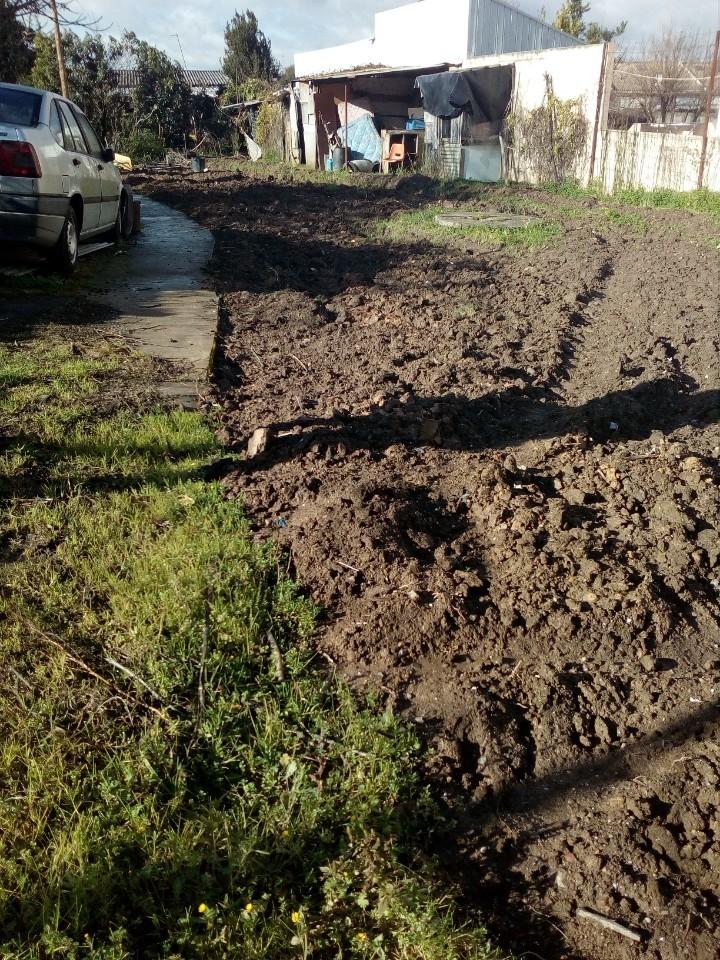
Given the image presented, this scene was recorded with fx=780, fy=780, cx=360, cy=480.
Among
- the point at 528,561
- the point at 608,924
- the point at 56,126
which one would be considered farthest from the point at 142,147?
the point at 608,924

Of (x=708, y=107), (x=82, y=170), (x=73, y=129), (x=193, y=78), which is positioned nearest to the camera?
(x=82, y=170)

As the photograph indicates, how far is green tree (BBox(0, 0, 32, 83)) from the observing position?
18741mm

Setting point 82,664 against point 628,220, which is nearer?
point 82,664

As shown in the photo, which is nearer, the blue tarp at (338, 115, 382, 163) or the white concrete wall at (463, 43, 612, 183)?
the white concrete wall at (463, 43, 612, 183)

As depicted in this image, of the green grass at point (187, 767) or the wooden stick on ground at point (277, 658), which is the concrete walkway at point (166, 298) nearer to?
the green grass at point (187, 767)

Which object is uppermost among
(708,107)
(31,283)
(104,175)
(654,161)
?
(708,107)

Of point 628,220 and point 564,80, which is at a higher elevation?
point 564,80

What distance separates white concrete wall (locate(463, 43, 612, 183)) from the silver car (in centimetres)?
1412

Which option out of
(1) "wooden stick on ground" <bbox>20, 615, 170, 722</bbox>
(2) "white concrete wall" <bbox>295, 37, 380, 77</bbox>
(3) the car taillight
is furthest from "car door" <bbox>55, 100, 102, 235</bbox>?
(2) "white concrete wall" <bbox>295, 37, 380, 77</bbox>

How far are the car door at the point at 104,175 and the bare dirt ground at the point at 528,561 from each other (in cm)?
258

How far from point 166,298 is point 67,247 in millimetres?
1121

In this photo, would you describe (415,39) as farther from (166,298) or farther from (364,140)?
(166,298)

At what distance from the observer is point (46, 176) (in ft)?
24.2

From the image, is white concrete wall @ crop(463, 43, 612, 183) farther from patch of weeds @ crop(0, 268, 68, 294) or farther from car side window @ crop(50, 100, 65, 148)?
patch of weeds @ crop(0, 268, 68, 294)
